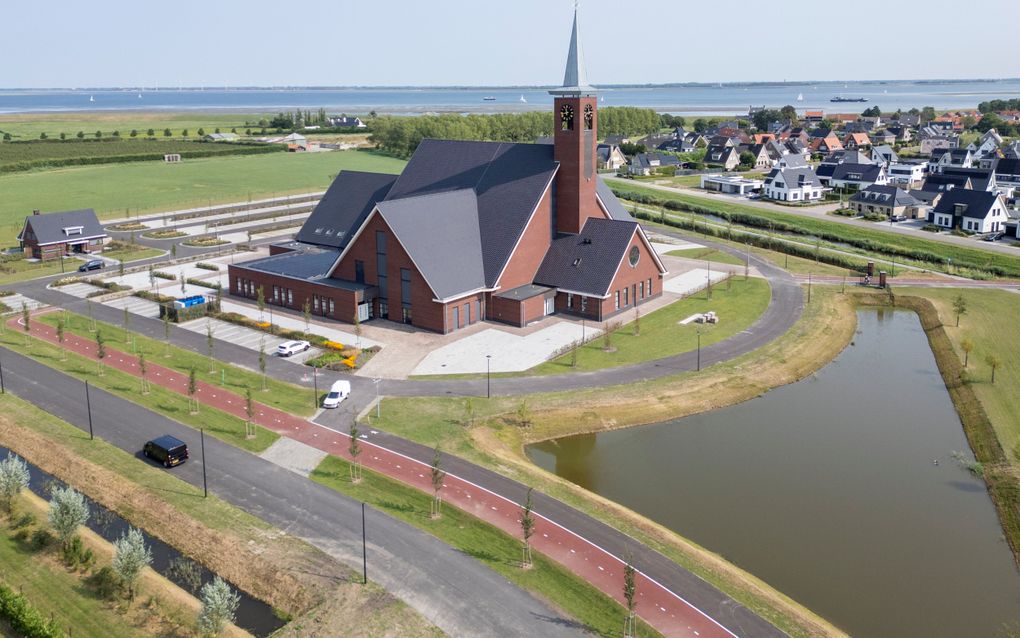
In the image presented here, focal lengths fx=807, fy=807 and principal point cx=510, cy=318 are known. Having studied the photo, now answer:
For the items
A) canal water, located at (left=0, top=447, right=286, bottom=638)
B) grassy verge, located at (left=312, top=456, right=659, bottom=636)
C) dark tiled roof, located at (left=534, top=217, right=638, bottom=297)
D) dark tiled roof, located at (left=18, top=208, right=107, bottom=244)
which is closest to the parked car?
canal water, located at (left=0, top=447, right=286, bottom=638)

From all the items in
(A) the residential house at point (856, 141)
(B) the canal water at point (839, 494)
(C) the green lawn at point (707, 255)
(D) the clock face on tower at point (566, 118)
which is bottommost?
(B) the canal water at point (839, 494)

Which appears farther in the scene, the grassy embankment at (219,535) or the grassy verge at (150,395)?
the grassy verge at (150,395)

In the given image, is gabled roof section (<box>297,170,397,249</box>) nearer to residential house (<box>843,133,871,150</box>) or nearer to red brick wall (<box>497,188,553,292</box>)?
red brick wall (<box>497,188,553,292</box>)

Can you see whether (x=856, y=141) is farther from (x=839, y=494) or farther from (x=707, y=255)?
(x=839, y=494)

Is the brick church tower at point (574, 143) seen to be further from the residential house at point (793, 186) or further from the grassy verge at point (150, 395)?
the residential house at point (793, 186)

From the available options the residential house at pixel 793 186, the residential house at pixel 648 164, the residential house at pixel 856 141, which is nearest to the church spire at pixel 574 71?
the residential house at pixel 793 186

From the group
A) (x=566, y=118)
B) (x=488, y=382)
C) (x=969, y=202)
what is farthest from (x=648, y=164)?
(x=488, y=382)

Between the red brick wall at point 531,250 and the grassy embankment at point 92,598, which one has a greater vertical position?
the red brick wall at point 531,250
